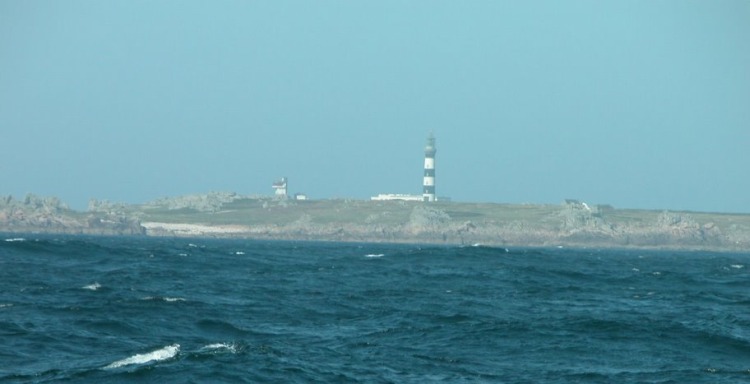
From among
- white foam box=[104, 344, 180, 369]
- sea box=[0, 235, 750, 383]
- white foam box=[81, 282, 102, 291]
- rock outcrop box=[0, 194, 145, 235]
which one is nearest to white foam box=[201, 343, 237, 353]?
sea box=[0, 235, 750, 383]

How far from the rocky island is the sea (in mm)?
122337

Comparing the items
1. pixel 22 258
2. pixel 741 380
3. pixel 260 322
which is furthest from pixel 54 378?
pixel 22 258

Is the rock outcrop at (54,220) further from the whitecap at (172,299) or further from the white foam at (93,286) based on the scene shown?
the whitecap at (172,299)

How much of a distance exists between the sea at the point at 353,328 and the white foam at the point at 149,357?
10 centimetres

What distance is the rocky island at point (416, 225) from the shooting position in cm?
17000

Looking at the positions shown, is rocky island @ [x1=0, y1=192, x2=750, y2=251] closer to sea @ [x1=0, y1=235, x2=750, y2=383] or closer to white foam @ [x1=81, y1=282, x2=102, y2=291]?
sea @ [x1=0, y1=235, x2=750, y2=383]

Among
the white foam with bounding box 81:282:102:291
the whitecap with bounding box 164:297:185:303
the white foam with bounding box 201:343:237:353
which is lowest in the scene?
the white foam with bounding box 201:343:237:353

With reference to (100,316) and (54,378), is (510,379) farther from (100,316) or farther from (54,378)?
(100,316)

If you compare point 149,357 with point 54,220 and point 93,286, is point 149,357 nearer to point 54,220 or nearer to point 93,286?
point 93,286

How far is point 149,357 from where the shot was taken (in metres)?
21.6

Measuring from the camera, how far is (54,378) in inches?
760

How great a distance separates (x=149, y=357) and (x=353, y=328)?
7921 millimetres

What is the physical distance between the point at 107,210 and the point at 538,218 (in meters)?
70.4

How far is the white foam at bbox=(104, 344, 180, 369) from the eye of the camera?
68.5ft
